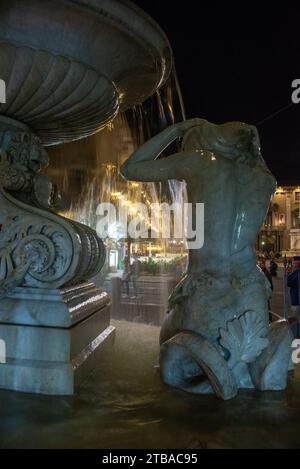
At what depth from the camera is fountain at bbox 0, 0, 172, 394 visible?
9.27 feet

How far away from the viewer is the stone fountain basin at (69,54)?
9.50 ft

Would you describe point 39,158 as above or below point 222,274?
above

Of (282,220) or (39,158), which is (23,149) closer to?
(39,158)

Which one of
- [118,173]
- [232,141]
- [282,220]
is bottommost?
[232,141]

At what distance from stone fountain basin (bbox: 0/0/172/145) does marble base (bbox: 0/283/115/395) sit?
1.44 m

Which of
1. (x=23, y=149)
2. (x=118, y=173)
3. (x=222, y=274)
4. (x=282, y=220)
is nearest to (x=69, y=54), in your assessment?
(x=23, y=149)

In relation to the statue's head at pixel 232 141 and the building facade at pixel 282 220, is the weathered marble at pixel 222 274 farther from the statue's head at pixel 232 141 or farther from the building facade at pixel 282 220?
the building facade at pixel 282 220

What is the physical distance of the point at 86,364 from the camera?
3.04 metres

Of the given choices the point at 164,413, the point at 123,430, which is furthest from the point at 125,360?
the point at 123,430

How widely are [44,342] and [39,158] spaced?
5.20 feet

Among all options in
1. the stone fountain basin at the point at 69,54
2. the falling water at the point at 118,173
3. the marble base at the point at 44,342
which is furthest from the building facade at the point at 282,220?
the marble base at the point at 44,342

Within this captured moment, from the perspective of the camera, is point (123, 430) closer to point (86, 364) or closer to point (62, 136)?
point (86, 364)

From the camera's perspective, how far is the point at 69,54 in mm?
3061

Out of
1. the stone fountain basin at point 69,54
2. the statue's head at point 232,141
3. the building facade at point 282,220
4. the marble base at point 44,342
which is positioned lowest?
the marble base at point 44,342
